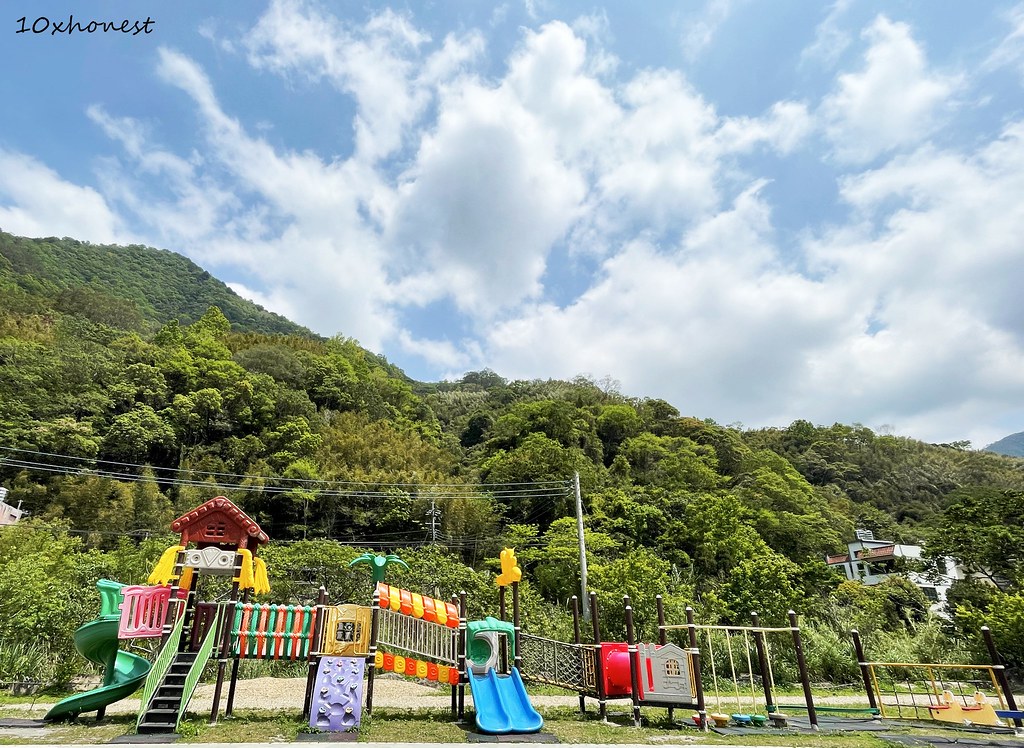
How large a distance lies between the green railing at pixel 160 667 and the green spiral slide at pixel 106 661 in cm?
70

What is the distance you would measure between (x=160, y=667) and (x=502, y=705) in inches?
196

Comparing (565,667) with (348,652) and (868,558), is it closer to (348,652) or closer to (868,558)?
(348,652)

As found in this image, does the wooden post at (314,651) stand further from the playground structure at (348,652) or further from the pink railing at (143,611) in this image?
the pink railing at (143,611)

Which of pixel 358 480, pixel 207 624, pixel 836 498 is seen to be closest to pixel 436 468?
pixel 358 480

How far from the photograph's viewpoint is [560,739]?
301 inches

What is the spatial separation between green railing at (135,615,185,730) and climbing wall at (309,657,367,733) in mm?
2101

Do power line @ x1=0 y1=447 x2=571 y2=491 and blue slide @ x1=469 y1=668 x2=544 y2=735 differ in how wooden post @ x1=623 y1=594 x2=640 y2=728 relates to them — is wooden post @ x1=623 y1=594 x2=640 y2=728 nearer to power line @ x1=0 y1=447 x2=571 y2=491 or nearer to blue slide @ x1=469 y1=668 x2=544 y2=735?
blue slide @ x1=469 y1=668 x2=544 y2=735

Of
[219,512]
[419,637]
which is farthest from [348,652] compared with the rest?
[219,512]

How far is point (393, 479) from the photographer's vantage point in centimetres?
3322

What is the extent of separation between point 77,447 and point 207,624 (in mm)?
25093

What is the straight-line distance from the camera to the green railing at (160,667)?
7469 mm

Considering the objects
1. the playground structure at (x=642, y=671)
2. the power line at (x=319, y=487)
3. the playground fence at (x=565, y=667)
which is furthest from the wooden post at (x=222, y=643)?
the power line at (x=319, y=487)

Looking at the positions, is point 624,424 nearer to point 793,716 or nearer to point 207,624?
point 793,716

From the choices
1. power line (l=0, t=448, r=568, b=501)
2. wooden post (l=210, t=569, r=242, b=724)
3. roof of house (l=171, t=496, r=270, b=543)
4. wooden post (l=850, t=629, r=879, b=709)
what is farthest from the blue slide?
power line (l=0, t=448, r=568, b=501)
